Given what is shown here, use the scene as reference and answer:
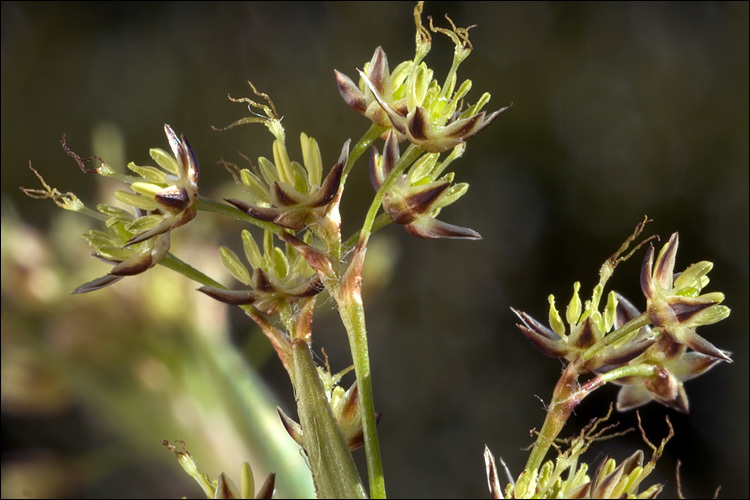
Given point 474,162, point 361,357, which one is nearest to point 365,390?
point 361,357

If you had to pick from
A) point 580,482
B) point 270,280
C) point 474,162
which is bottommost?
point 580,482

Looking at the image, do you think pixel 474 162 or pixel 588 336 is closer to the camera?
pixel 588 336

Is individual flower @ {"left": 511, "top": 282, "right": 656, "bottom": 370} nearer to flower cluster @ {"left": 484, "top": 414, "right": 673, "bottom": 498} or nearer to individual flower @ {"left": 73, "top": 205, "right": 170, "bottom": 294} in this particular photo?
flower cluster @ {"left": 484, "top": 414, "right": 673, "bottom": 498}

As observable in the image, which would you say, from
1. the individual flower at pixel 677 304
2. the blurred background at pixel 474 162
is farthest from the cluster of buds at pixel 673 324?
the blurred background at pixel 474 162

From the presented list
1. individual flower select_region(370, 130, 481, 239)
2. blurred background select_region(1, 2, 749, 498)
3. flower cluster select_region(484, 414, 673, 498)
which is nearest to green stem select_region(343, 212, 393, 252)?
individual flower select_region(370, 130, 481, 239)

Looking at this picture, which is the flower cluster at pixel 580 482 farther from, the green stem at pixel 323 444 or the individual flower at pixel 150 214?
the individual flower at pixel 150 214

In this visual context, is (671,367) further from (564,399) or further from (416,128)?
(416,128)
